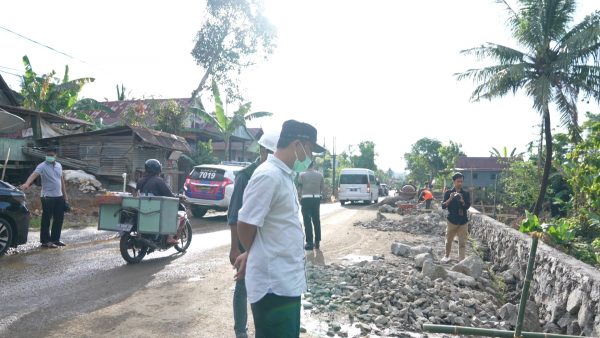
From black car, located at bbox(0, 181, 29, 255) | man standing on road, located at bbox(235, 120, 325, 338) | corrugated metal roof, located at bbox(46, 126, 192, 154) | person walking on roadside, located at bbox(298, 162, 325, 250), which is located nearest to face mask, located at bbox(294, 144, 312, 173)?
man standing on road, located at bbox(235, 120, 325, 338)

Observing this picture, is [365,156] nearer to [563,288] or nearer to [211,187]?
[211,187]

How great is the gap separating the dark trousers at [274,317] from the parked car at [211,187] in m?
11.3

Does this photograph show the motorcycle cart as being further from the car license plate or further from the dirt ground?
the dirt ground

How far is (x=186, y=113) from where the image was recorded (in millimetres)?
25188

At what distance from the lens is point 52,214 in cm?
837

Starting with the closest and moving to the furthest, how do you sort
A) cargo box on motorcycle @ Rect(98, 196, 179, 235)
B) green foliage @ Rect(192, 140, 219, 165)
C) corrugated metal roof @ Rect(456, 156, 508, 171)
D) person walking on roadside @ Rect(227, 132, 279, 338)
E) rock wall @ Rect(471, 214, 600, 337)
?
person walking on roadside @ Rect(227, 132, 279, 338) → rock wall @ Rect(471, 214, 600, 337) → cargo box on motorcycle @ Rect(98, 196, 179, 235) → green foliage @ Rect(192, 140, 219, 165) → corrugated metal roof @ Rect(456, 156, 508, 171)

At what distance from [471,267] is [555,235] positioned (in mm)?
1374

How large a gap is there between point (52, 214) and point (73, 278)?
2778 millimetres

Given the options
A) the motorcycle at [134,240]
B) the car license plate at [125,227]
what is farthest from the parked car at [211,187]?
the car license plate at [125,227]

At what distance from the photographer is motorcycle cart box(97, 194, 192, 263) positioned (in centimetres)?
700

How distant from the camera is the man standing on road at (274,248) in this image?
2379mm

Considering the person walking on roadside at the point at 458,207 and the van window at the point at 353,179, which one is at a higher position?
the van window at the point at 353,179

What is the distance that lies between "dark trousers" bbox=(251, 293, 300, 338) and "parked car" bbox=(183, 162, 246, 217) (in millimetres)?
11278

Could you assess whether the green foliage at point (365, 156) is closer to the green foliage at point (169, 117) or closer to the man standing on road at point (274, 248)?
the green foliage at point (169, 117)
